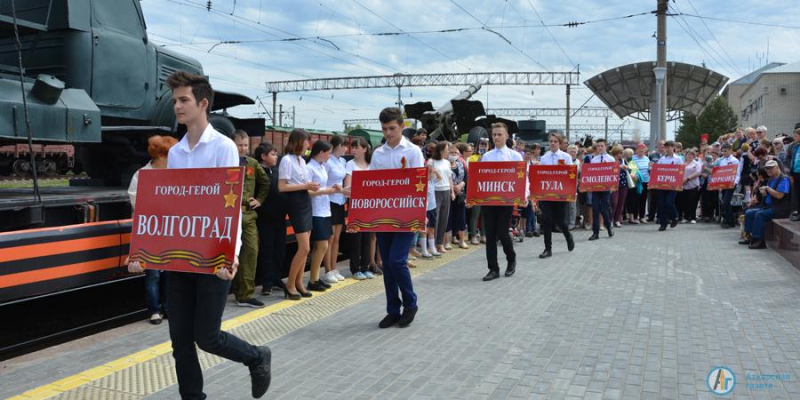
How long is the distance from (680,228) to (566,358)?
1132 centimetres

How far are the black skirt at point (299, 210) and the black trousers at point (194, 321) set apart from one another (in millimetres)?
3273

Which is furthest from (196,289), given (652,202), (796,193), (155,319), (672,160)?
(652,202)

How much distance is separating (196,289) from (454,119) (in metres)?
12.6

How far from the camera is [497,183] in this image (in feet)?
28.3

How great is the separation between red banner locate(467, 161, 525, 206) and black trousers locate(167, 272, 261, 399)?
5.37 meters

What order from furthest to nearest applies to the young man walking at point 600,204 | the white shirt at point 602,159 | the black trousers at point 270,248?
the white shirt at point 602,159
the young man walking at point 600,204
the black trousers at point 270,248

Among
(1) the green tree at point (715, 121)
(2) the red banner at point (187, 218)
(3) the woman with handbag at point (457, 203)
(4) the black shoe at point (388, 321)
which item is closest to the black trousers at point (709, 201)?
(3) the woman with handbag at point (457, 203)

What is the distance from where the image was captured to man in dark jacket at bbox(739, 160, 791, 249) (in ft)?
36.3

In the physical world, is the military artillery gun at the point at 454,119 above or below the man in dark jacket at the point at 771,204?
above

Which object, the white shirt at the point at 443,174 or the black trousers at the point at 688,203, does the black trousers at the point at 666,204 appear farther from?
the white shirt at the point at 443,174

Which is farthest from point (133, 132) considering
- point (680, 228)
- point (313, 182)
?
point (680, 228)

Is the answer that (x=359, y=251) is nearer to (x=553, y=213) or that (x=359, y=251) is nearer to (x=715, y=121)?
(x=553, y=213)

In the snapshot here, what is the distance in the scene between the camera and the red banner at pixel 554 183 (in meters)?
10.7

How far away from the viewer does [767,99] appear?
237ft
